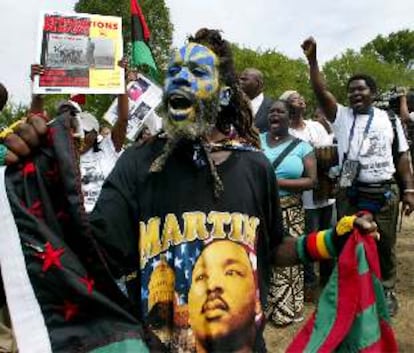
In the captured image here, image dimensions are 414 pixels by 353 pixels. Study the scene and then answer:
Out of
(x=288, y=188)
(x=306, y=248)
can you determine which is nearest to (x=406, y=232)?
(x=288, y=188)

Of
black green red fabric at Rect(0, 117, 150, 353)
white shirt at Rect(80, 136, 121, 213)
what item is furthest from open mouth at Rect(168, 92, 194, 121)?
white shirt at Rect(80, 136, 121, 213)

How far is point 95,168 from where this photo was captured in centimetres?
493

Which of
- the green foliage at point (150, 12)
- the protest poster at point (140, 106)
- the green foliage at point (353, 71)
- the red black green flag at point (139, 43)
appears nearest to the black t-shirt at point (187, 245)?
the protest poster at point (140, 106)

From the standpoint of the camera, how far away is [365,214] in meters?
2.26

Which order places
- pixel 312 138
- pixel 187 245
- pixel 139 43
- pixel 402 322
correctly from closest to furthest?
pixel 187 245, pixel 402 322, pixel 312 138, pixel 139 43

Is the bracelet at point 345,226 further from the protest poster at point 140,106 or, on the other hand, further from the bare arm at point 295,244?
the protest poster at point 140,106

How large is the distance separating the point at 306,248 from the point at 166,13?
1293 inches

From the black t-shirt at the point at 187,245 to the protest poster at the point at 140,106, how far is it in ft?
12.9

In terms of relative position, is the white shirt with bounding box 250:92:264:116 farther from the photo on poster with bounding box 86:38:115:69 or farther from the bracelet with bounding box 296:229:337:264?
the bracelet with bounding box 296:229:337:264

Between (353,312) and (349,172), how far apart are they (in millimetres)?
3251

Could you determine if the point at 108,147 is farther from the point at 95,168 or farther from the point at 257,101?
the point at 257,101

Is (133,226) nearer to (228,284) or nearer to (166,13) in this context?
(228,284)

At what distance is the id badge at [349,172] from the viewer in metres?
5.29

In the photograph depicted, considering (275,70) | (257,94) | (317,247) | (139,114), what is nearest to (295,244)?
(317,247)
